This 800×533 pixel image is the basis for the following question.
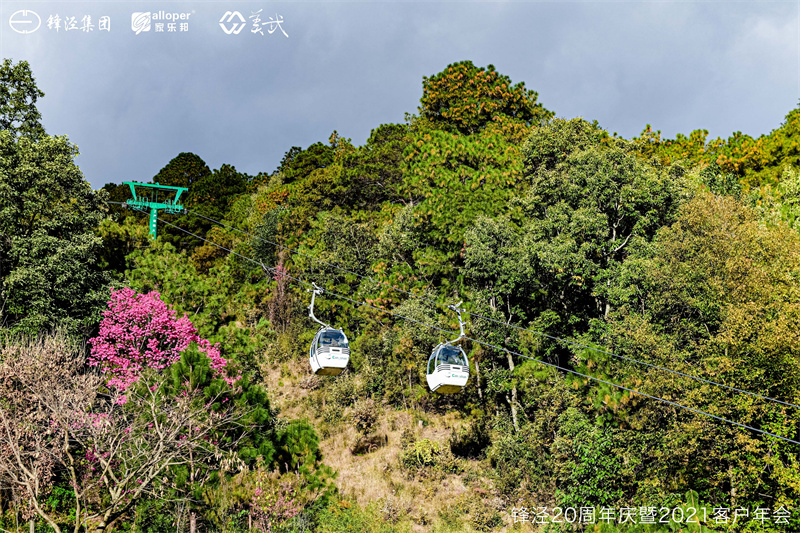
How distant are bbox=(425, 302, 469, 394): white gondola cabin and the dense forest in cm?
158

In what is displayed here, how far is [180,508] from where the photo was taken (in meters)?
17.9

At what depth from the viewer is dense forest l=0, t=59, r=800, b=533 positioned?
16.1 metres

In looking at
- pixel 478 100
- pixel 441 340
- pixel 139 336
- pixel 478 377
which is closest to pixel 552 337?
pixel 441 340

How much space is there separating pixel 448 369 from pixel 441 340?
28.1ft

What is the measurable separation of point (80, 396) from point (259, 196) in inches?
1234

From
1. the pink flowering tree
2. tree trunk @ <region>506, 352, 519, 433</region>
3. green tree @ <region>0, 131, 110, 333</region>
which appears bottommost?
tree trunk @ <region>506, 352, 519, 433</region>

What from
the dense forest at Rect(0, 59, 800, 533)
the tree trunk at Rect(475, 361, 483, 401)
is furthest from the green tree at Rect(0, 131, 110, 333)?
the tree trunk at Rect(475, 361, 483, 401)

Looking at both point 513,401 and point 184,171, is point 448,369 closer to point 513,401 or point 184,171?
point 513,401

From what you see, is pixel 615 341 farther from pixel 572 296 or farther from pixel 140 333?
pixel 140 333

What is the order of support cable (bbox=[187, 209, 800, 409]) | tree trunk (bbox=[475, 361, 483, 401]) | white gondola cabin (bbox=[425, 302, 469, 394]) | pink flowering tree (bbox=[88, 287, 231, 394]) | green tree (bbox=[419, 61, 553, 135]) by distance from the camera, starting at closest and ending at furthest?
1. support cable (bbox=[187, 209, 800, 409])
2. white gondola cabin (bbox=[425, 302, 469, 394])
3. pink flowering tree (bbox=[88, 287, 231, 394])
4. tree trunk (bbox=[475, 361, 483, 401])
5. green tree (bbox=[419, 61, 553, 135])

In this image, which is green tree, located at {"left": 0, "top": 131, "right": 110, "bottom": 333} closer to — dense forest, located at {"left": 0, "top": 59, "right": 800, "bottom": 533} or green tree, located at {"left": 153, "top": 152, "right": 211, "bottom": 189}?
dense forest, located at {"left": 0, "top": 59, "right": 800, "bottom": 533}

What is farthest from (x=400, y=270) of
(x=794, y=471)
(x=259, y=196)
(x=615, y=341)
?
(x=259, y=196)

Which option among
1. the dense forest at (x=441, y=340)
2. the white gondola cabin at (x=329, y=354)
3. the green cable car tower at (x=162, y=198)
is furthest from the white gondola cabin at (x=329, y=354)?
the green cable car tower at (x=162, y=198)

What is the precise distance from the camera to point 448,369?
16.3 metres
